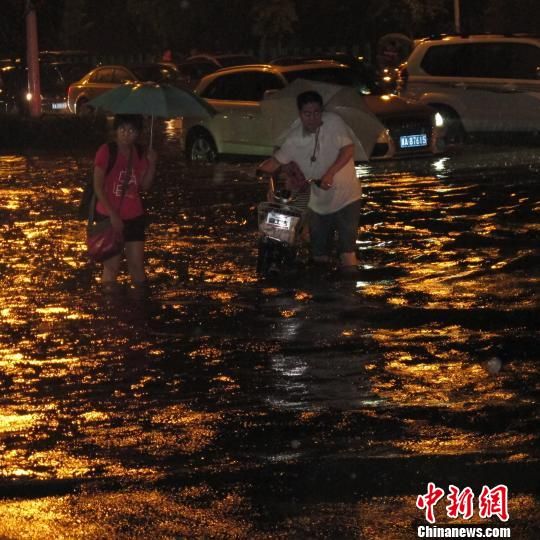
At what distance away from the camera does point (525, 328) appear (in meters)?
9.86


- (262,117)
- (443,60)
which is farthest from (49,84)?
(262,117)

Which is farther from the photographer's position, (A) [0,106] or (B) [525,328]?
(A) [0,106]

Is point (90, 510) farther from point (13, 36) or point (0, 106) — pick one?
point (0, 106)

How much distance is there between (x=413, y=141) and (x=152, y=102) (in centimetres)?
997

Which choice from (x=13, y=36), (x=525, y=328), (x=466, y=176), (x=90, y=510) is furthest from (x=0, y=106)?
(x=90, y=510)

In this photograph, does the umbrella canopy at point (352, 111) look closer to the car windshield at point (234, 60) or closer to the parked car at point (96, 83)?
the parked car at point (96, 83)

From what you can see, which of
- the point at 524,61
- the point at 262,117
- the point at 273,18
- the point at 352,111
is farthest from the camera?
the point at 273,18

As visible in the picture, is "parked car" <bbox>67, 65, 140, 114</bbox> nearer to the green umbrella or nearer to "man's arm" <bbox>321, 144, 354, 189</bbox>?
the green umbrella

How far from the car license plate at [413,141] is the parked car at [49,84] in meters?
15.1

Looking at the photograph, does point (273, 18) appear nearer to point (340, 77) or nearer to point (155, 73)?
point (155, 73)

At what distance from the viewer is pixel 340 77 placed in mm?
21609

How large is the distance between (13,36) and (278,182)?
1743 cm

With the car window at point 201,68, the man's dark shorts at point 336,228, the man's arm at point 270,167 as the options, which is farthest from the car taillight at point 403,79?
the car window at point 201,68

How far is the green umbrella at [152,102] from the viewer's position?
448 inches
